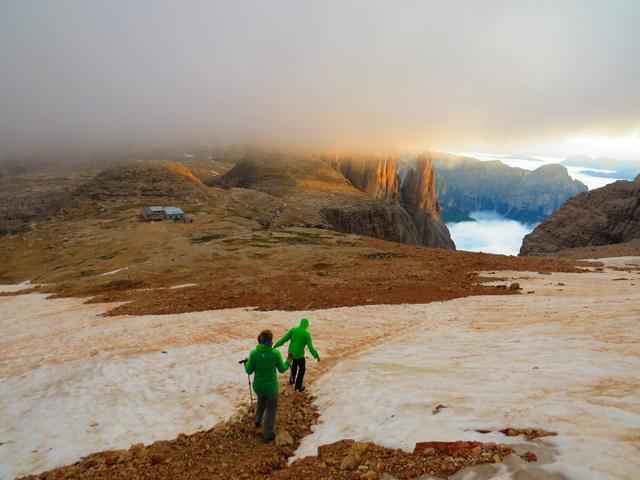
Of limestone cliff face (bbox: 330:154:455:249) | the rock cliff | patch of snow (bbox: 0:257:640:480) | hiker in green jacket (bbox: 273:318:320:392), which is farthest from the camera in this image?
limestone cliff face (bbox: 330:154:455:249)

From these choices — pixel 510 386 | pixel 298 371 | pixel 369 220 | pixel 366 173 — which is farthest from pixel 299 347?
pixel 366 173

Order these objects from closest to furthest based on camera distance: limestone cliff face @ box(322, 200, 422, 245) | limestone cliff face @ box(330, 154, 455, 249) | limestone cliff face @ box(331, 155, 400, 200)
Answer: limestone cliff face @ box(322, 200, 422, 245) < limestone cliff face @ box(331, 155, 400, 200) < limestone cliff face @ box(330, 154, 455, 249)

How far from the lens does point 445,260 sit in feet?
125

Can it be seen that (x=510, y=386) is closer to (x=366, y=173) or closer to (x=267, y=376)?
(x=267, y=376)

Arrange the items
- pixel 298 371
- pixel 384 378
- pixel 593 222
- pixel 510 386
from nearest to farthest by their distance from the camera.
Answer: pixel 510 386 → pixel 384 378 → pixel 298 371 → pixel 593 222

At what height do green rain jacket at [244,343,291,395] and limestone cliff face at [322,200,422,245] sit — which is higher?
green rain jacket at [244,343,291,395]

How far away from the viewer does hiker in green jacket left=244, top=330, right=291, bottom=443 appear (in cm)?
987

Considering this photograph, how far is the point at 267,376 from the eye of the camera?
391 inches

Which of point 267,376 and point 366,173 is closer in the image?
point 267,376

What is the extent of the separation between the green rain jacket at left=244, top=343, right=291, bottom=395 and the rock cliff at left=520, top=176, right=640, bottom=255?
78719mm

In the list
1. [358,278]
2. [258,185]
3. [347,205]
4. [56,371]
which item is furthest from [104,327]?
[258,185]

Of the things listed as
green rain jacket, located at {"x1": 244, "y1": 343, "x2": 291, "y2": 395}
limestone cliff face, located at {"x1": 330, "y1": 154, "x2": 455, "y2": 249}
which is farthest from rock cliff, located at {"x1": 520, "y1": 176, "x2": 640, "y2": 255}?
limestone cliff face, located at {"x1": 330, "y1": 154, "x2": 455, "y2": 249}

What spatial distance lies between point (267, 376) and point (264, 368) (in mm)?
203

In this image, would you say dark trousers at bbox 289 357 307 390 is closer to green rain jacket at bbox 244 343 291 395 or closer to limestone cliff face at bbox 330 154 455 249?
green rain jacket at bbox 244 343 291 395
